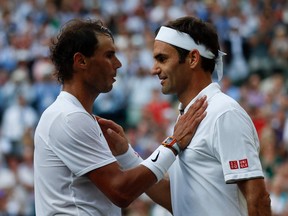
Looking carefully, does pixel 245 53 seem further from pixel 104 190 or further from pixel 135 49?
pixel 104 190

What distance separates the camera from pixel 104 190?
17.1ft

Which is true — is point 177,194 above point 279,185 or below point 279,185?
above

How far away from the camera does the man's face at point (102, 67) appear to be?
545 centimetres

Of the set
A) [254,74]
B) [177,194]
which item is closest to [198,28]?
[177,194]

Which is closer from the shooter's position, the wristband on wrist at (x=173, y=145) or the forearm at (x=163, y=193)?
the wristband on wrist at (x=173, y=145)

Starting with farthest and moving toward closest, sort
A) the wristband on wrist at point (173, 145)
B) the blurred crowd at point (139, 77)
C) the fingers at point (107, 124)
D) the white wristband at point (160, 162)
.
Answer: the blurred crowd at point (139, 77) < the fingers at point (107, 124) < the wristband on wrist at point (173, 145) < the white wristband at point (160, 162)

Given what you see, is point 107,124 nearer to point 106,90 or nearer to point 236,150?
point 106,90

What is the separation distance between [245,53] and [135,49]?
6.18 feet

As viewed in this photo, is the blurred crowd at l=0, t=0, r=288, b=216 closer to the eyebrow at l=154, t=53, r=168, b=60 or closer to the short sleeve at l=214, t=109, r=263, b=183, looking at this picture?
the eyebrow at l=154, t=53, r=168, b=60

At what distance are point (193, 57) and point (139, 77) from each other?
9092mm

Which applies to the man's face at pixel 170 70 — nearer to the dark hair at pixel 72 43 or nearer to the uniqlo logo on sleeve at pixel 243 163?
the dark hair at pixel 72 43

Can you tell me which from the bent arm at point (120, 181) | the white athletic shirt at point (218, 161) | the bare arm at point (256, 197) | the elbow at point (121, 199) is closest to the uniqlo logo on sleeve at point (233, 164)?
the white athletic shirt at point (218, 161)

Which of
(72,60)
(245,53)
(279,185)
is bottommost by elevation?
(279,185)

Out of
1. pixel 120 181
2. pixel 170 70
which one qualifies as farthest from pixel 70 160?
pixel 170 70
